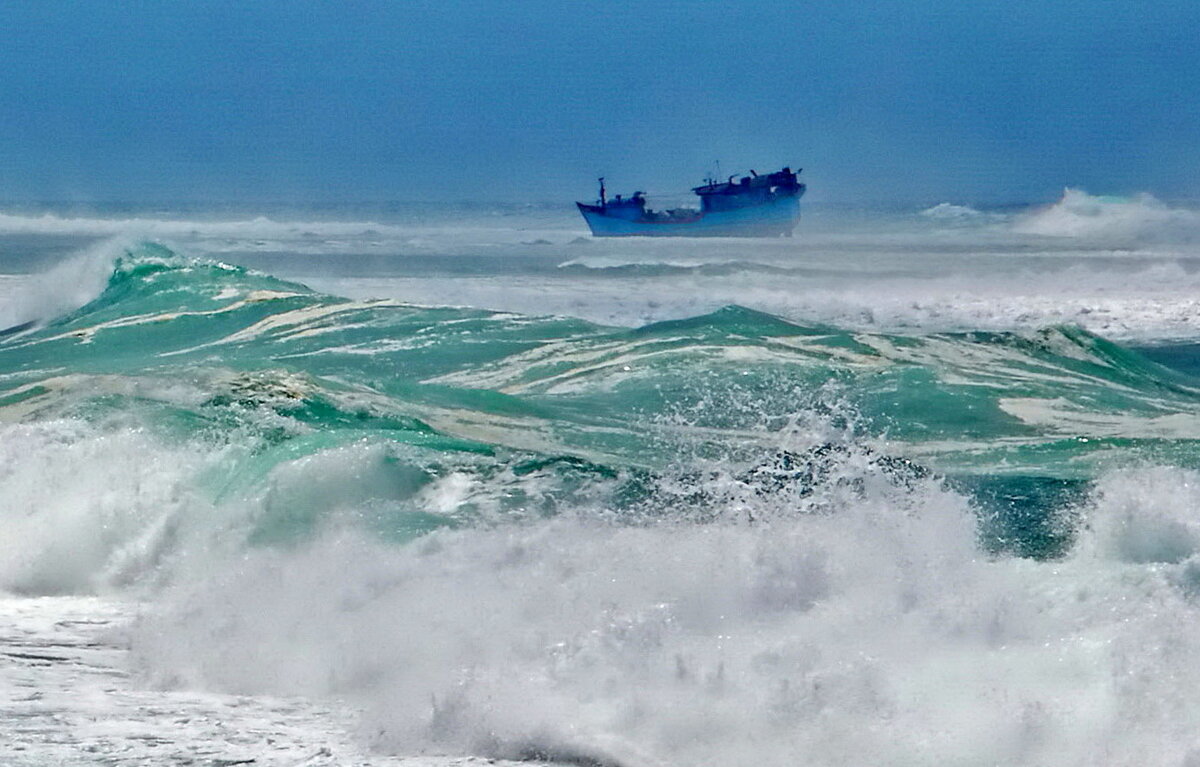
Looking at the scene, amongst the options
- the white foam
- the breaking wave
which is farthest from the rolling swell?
the breaking wave

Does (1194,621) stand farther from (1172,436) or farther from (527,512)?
(1172,436)

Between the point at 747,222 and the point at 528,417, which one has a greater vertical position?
the point at 747,222

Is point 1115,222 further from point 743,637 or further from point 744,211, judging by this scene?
point 743,637

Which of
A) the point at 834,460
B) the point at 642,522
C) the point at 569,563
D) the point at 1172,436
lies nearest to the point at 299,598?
the point at 569,563

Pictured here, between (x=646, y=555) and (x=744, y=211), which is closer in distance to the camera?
(x=646, y=555)

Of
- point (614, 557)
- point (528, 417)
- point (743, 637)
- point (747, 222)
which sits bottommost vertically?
point (743, 637)

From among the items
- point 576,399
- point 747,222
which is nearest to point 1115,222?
point 747,222

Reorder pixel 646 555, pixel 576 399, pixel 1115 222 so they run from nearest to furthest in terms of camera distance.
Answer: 1. pixel 646 555
2. pixel 576 399
3. pixel 1115 222
